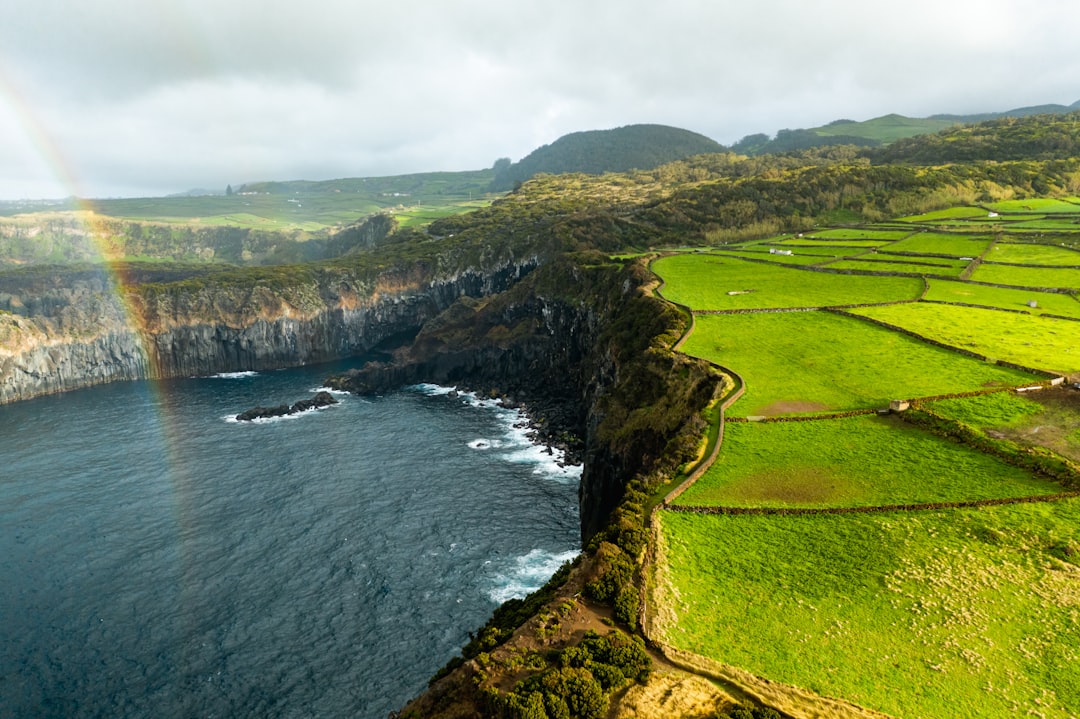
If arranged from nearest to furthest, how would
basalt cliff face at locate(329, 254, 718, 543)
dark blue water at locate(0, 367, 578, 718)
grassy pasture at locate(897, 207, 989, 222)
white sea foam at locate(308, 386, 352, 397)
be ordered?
dark blue water at locate(0, 367, 578, 718) < basalt cliff face at locate(329, 254, 718, 543) < white sea foam at locate(308, 386, 352, 397) < grassy pasture at locate(897, 207, 989, 222)

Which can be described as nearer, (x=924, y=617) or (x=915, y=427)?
(x=924, y=617)

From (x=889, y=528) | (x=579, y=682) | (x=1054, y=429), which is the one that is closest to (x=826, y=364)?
(x=1054, y=429)

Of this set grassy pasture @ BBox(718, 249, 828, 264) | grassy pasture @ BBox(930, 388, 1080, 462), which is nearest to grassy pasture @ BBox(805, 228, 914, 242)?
grassy pasture @ BBox(718, 249, 828, 264)

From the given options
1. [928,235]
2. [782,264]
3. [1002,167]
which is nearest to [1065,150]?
[1002,167]

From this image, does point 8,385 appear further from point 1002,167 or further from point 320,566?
point 1002,167

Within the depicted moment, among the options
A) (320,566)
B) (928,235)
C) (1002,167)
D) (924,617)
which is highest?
(1002,167)

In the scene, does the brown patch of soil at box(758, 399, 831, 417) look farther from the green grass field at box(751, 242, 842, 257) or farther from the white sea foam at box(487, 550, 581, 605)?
the green grass field at box(751, 242, 842, 257)

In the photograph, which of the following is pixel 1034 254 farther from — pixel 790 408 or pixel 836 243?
pixel 790 408
